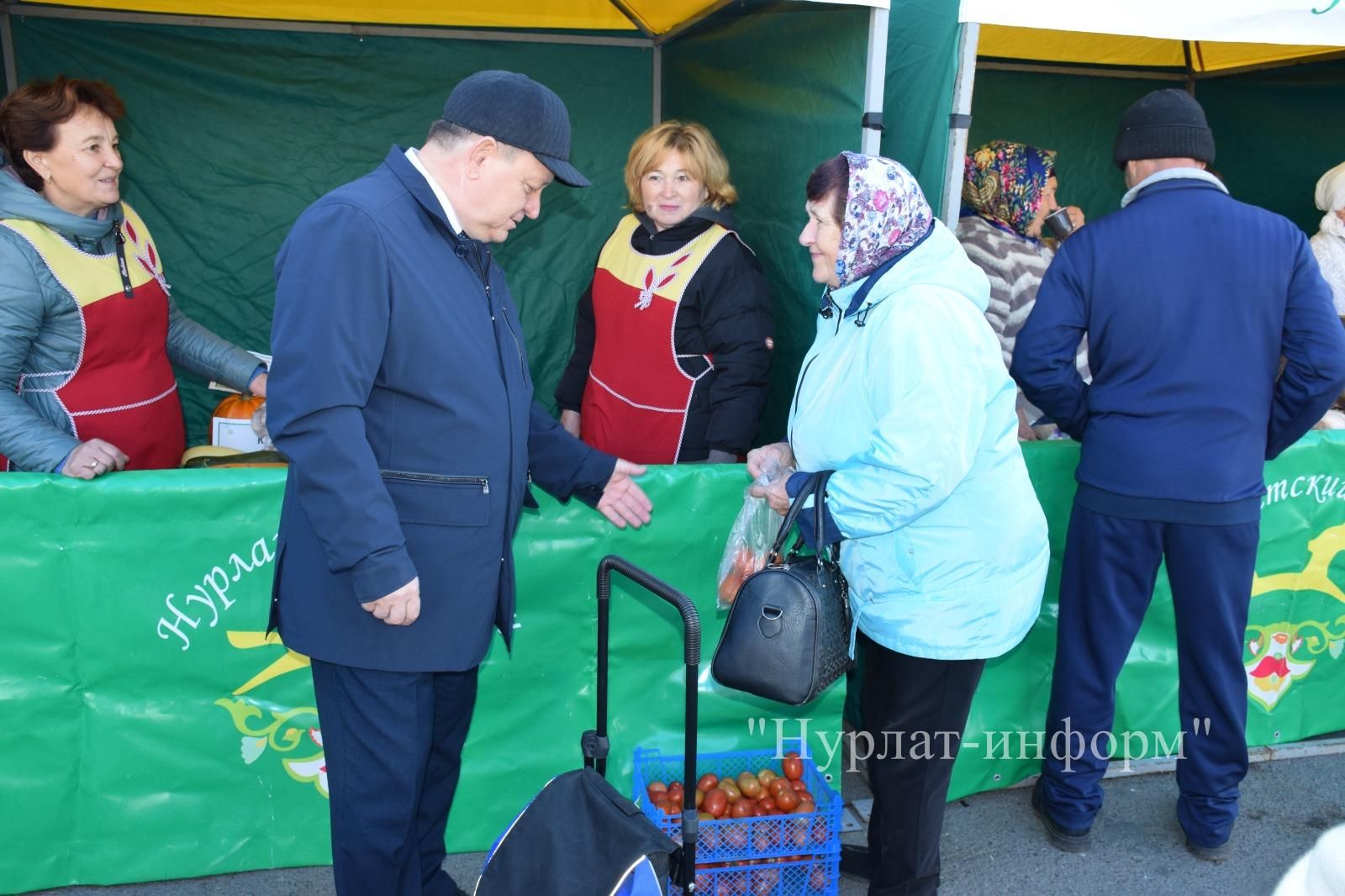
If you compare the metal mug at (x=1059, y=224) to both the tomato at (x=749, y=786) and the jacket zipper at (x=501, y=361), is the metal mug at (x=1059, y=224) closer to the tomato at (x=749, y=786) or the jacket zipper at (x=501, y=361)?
the tomato at (x=749, y=786)

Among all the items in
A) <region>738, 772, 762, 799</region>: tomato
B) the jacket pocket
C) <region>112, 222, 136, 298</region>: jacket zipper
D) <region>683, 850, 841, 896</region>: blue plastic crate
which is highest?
<region>112, 222, 136, 298</region>: jacket zipper

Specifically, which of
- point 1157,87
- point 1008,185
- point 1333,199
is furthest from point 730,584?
point 1157,87

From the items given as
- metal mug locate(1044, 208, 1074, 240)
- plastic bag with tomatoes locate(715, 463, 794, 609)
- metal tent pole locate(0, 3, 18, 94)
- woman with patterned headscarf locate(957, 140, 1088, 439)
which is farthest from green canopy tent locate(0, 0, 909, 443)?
plastic bag with tomatoes locate(715, 463, 794, 609)

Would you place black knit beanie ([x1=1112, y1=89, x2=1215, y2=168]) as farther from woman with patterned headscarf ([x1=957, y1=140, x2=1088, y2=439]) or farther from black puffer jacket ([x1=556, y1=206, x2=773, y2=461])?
black puffer jacket ([x1=556, y1=206, x2=773, y2=461])

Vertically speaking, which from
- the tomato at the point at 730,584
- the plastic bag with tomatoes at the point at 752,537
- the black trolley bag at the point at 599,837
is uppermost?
the plastic bag with tomatoes at the point at 752,537

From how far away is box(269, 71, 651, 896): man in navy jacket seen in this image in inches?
68.1

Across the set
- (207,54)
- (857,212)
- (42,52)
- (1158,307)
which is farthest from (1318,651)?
(42,52)

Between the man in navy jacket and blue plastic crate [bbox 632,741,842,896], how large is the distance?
0.73 m

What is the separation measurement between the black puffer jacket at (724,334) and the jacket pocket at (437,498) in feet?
4.63

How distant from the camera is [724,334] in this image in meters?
3.28

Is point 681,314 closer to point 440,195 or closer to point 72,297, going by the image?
point 440,195

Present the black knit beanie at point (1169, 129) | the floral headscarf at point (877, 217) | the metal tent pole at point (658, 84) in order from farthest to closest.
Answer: the metal tent pole at point (658, 84) → the black knit beanie at point (1169, 129) → the floral headscarf at point (877, 217)

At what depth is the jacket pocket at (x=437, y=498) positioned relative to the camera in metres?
1.87

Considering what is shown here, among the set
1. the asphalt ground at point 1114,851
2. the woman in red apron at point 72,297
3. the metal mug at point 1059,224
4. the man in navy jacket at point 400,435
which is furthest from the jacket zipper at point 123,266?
the metal mug at point 1059,224
